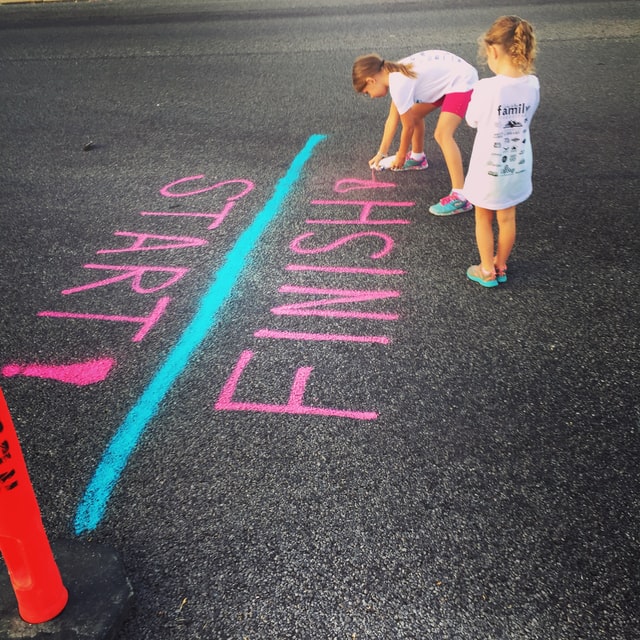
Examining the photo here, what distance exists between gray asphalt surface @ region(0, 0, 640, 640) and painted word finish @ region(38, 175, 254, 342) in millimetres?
40

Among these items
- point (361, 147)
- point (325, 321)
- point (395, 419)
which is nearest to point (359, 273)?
point (325, 321)

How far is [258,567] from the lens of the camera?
2186 mm

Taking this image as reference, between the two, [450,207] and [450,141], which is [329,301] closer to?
[450,207]

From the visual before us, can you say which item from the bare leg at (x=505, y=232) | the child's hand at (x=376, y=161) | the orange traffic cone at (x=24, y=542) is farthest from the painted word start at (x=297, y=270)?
the orange traffic cone at (x=24, y=542)

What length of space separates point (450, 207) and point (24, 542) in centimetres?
342

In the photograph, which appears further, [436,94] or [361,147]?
[361,147]

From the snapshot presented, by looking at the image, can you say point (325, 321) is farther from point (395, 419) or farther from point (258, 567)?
point (258, 567)

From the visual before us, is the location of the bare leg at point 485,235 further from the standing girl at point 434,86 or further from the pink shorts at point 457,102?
the pink shorts at point 457,102

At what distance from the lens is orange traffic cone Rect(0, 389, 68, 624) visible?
175cm

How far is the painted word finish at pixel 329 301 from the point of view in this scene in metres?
2.86

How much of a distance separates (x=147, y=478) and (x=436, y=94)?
3.24 metres

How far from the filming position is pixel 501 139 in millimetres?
3244

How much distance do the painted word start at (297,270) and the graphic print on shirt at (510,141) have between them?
0.85 m

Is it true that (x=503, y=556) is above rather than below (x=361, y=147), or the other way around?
below
